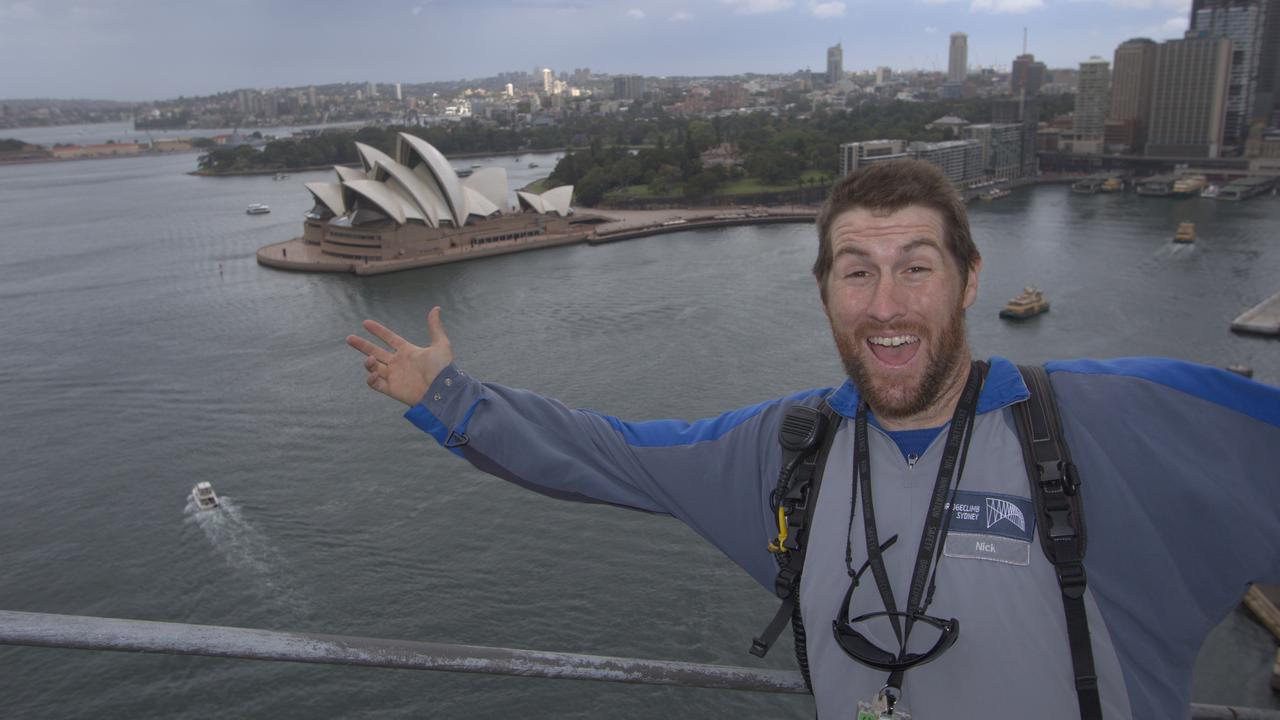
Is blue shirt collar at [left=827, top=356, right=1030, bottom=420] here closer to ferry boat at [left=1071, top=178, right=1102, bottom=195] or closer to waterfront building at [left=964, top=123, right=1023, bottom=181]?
ferry boat at [left=1071, top=178, right=1102, bottom=195]

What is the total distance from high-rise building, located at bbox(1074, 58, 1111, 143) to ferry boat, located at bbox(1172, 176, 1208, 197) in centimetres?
433

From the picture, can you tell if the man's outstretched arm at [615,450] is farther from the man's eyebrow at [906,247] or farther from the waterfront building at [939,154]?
the waterfront building at [939,154]

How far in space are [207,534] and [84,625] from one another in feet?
12.8

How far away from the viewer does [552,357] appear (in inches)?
246

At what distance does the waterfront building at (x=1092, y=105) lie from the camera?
19281 millimetres

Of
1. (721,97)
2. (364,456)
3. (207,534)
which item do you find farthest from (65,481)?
(721,97)

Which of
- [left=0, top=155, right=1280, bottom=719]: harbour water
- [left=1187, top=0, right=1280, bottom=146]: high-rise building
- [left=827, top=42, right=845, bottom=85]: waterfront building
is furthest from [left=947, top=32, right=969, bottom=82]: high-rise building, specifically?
[left=0, top=155, right=1280, bottom=719]: harbour water

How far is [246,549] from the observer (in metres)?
3.72

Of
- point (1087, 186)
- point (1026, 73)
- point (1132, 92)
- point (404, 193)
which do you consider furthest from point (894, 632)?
point (1026, 73)

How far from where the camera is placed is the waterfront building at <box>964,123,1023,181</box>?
17.5m

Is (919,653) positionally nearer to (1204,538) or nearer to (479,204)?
(1204,538)

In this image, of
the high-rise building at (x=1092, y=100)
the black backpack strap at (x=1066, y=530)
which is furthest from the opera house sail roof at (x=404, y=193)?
the high-rise building at (x=1092, y=100)

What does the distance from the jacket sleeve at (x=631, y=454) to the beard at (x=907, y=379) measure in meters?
0.04

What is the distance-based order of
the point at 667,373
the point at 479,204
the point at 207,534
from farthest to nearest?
the point at 479,204 < the point at 667,373 < the point at 207,534
